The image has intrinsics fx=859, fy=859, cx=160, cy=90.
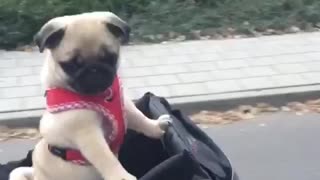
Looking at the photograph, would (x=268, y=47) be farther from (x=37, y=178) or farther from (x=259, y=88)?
(x=37, y=178)

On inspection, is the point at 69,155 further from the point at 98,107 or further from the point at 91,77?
the point at 91,77

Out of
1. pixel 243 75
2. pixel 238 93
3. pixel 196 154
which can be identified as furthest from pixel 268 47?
pixel 196 154

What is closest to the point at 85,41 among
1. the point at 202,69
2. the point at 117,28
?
the point at 117,28

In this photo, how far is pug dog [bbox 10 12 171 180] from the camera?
Answer: 3010 millimetres

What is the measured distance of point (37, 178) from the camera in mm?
3277

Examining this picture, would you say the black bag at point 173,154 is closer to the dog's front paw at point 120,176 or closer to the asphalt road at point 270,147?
the dog's front paw at point 120,176

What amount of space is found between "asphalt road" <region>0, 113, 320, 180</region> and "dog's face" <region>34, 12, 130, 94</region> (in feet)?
8.25

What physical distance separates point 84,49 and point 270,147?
10.5 feet

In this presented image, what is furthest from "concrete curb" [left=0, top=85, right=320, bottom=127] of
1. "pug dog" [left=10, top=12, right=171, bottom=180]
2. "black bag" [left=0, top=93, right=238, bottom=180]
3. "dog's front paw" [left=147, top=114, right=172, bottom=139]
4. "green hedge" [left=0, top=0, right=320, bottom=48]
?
"pug dog" [left=10, top=12, right=171, bottom=180]

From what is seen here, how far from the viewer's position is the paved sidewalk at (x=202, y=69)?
23.2ft

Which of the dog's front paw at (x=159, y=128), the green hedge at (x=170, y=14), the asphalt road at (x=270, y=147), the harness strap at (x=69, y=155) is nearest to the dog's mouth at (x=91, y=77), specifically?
the harness strap at (x=69, y=155)

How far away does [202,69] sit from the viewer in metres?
7.74

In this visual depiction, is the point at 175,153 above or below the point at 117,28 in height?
below

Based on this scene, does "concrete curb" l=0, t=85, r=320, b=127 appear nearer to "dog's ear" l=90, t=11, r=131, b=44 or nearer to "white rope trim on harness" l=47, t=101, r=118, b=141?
"white rope trim on harness" l=47, t=101, r=118, b=141
